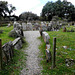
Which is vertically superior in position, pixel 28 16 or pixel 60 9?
pixel 60 9

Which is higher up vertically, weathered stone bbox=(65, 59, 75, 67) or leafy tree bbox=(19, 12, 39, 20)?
leafy tree bbox=(19, 12, 39, 20)

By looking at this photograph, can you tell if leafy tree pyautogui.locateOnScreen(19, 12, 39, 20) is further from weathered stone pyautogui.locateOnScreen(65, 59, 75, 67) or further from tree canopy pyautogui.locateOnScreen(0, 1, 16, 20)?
weathered stone pyautogui.locateOnScreen(65, 59, 75, 67)

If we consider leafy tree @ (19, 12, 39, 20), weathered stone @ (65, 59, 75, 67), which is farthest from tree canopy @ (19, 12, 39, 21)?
weathered stone @ (65, 59, 75, 67)

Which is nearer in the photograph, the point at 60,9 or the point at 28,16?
the point at 60,9

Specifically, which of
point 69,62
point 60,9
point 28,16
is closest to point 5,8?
point 28,16

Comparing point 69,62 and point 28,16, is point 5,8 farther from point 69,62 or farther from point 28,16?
point 69,62

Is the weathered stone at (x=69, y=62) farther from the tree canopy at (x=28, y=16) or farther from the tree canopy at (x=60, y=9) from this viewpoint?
the tree canopy at (x=28, y=16)

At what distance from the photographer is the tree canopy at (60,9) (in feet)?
149

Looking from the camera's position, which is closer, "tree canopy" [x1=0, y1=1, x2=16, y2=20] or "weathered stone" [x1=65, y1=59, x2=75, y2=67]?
"weathered stone" [x1=65, y1=59, x2=75, y2=67]

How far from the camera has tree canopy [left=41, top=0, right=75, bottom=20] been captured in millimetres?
45375

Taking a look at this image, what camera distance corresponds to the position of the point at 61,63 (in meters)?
5.74

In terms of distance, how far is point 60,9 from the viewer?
150 feet

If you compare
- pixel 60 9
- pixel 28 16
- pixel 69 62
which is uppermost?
pixel 60 9

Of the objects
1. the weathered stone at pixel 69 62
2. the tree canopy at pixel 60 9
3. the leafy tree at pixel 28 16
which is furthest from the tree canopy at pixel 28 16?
the weathered stone at pixel 69 62
